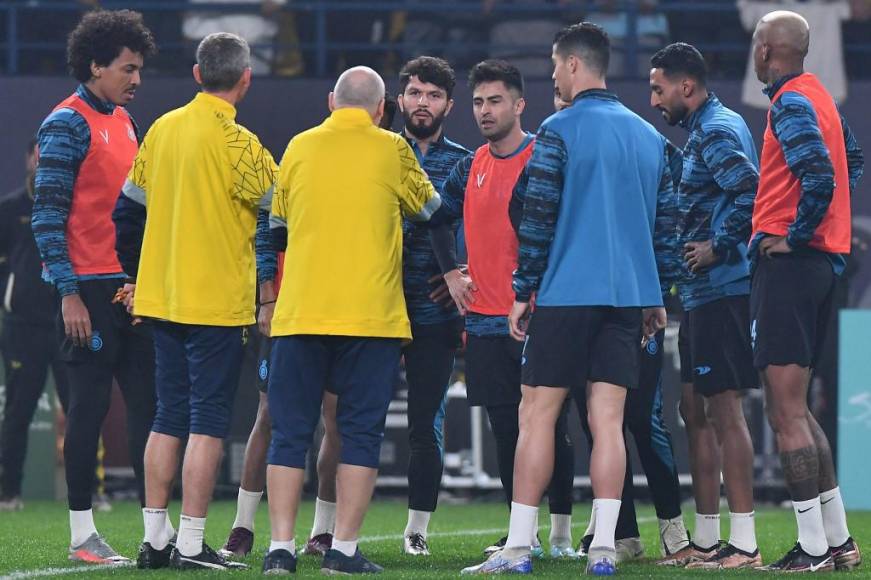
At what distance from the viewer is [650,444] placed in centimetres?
609

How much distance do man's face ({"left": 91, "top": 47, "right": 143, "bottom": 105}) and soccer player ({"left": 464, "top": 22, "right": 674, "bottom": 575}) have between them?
1789mm

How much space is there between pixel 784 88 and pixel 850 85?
6306 mm

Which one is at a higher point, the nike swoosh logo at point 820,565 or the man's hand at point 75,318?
the man's hand at point 75,318

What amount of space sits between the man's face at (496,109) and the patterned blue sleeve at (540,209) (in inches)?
33.3

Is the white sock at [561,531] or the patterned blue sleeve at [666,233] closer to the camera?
the patterned blue sleeve at [666,233]

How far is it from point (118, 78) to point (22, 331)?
4128mm

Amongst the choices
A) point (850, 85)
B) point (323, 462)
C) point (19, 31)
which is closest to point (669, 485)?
point (323, 462)

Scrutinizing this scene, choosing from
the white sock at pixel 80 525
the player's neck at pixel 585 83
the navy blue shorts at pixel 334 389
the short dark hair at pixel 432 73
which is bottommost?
the white sock at pixel 80 525

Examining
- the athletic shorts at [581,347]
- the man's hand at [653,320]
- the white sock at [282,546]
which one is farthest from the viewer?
the man's hand at [653,320]

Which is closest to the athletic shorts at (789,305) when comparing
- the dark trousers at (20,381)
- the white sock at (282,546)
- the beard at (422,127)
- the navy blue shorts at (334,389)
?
the navy blue shorts at (334,389)

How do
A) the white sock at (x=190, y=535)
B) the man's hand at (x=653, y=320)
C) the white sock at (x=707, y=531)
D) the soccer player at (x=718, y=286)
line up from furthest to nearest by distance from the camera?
the white sock at (x=707, y=531)
the soccer player at (x=718, y=286)
the man's hand at (x=653, y=320)
the white sock at (x=190, y=535)

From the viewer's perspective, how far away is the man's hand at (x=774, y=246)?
5477 mm

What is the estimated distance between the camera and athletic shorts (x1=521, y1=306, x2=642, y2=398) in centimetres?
514

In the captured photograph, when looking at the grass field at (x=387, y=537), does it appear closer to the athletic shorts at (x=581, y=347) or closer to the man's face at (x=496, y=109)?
the athletic shorts at (x=581, y=347)
